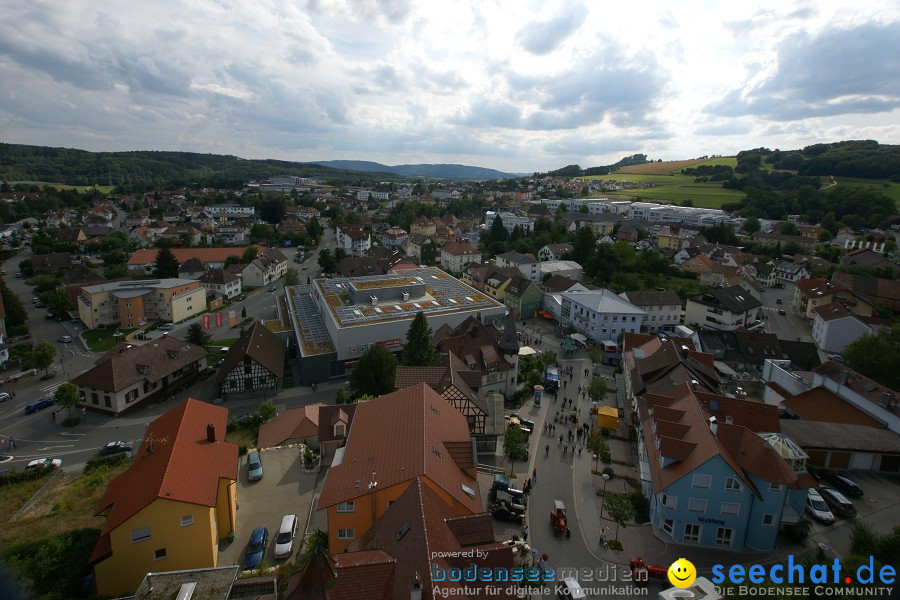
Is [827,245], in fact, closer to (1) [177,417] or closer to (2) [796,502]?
(2) [796,502]

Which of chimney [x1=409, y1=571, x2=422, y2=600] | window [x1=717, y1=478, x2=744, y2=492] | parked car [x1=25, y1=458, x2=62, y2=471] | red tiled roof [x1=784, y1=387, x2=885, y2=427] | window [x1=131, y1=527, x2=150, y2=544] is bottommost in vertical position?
parked car [x1=25, y1=458, x2=62, y2=471]

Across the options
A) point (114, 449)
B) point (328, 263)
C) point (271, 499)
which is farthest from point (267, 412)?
point (328, 263)

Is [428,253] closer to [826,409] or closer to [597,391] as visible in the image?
[597,391]

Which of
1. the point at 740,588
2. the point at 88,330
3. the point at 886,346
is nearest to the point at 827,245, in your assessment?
the point at 886,346

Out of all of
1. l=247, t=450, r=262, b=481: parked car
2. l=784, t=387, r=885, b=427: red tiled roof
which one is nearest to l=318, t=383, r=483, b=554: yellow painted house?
l=247, t=450, r=262, b=481: parked car

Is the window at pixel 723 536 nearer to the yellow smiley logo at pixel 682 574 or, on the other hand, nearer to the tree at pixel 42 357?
the yellow smiley logo at pixel 682 574

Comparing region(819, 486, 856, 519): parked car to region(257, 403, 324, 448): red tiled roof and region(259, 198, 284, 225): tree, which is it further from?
region(259, 198, 284, 225): tree
